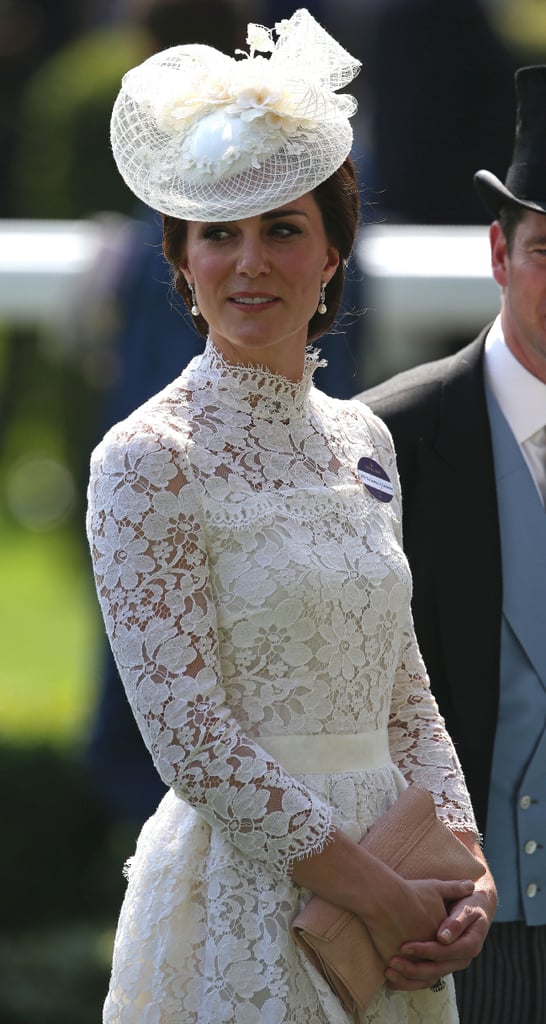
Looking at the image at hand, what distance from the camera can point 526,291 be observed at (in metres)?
3.44

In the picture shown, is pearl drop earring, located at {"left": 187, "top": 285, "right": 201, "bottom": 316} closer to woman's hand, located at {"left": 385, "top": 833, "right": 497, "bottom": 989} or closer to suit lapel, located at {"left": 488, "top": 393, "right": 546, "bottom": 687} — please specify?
suit lapel, located at {"left": 488, "top": 393, "right": 546, "bottom": 687}

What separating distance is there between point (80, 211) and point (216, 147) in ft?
19.8

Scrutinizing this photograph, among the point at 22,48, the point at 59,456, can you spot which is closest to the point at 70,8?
the point at 22,48

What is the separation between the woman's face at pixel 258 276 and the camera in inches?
107

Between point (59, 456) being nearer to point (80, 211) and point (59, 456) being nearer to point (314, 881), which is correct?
point (80, 211)

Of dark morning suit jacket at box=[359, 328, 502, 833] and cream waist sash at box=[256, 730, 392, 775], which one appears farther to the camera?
dark morning suit jacket at box=[359, 328, 502, 833]

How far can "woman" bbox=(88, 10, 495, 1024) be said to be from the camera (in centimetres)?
256

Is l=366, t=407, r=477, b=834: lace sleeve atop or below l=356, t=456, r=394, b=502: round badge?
below

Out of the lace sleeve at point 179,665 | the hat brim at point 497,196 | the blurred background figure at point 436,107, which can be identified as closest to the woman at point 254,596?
the lace sleeve at point 179,665

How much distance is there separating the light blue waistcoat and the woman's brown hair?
2.32 feet

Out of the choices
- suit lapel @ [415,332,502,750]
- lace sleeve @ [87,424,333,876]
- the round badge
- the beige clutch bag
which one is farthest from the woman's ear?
the beige clutch bag

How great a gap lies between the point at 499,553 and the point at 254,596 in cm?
90

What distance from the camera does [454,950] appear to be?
2.63 meters

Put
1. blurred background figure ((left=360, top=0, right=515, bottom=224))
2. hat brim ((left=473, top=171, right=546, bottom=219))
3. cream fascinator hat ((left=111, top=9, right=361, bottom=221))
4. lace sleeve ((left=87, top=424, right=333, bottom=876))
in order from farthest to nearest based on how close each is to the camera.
→ blurred background figure ((left=360, top=0, right=515, bottom=224)) < hat brim ((left=473, top=171, right=546, bottom=219)) < cream fascinator hat ((left=111, top=9, right=361, bottom=221)) < lace sleeve ((left=87, top=424, right=333, bottom=876))
